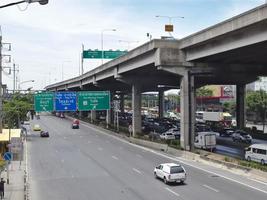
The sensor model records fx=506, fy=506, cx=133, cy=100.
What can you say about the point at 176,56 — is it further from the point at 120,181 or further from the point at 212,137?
the point at 120,181

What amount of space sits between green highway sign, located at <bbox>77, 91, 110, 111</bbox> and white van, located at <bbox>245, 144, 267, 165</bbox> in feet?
115

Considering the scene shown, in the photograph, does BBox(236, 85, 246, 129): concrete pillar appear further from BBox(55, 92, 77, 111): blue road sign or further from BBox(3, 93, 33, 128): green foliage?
BBox(3, 93, 33, 128): green foliage

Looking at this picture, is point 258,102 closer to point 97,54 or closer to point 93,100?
point 97,54

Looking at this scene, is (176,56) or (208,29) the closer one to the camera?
(208,29)

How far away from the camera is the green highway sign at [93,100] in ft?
248

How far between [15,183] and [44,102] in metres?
39.8

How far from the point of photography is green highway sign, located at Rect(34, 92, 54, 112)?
245 ft

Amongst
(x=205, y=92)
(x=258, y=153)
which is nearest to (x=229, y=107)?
(x=205, y=92)

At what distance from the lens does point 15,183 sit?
3569cm

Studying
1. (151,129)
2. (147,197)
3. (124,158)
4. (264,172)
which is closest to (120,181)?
(147,197)

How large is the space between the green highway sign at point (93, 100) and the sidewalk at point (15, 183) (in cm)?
2851

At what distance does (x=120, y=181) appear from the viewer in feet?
121

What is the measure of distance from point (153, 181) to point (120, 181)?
2.41 meters

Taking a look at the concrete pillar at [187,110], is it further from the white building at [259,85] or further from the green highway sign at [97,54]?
the white building at [259,85]
